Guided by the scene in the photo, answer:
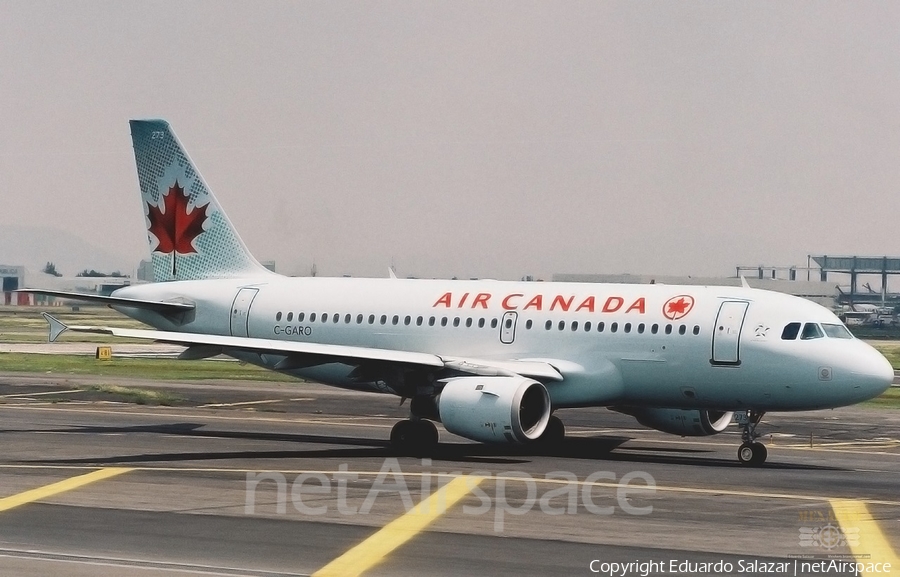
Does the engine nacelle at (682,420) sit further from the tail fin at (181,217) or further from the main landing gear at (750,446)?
the tail fin at (181,217)

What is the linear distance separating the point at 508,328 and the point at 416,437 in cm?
398

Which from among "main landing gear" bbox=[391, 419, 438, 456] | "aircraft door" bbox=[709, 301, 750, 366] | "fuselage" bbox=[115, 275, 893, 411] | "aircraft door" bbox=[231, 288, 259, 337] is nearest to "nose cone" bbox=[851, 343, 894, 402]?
"fuselage" bbox=[115, 275, 893, 411]

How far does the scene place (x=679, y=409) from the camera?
35719 mm

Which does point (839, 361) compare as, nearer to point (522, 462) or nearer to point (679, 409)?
point (679, 409)

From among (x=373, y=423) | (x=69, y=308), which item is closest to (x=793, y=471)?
(x=373, y=423)

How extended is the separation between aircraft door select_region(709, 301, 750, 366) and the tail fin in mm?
16773

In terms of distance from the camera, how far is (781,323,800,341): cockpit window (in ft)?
107

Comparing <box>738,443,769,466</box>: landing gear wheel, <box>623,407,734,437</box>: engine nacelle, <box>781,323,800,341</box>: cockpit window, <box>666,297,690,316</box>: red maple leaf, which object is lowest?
<box>738,443,769,466</box>: landing gear wheel

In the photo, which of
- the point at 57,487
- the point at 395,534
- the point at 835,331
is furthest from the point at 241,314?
the point at 395,534

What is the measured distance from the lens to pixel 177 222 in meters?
44.7

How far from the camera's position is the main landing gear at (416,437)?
116 ft

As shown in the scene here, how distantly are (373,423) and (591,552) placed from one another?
24321 millimetres

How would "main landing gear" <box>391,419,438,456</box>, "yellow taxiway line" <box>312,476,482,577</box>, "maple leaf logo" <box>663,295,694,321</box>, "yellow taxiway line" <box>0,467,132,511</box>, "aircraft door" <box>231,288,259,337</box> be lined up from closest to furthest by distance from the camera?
1. "yellow taxiway line" <box>312,476,482,577</box>
2. "yellow taxiway line" <box>0,467,132,511</box>
3. "maple leaf logo" <box>663,295,694,321</box>
4. "main landing gear" <box>391,419,438,456</box>
5. "aircraft door" <box>231,288,259,337</box>

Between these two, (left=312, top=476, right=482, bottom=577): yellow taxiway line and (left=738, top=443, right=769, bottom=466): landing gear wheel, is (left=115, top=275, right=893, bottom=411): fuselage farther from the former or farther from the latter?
(left=312, top=476, right=482, bottom=577): yellow taxiway line
